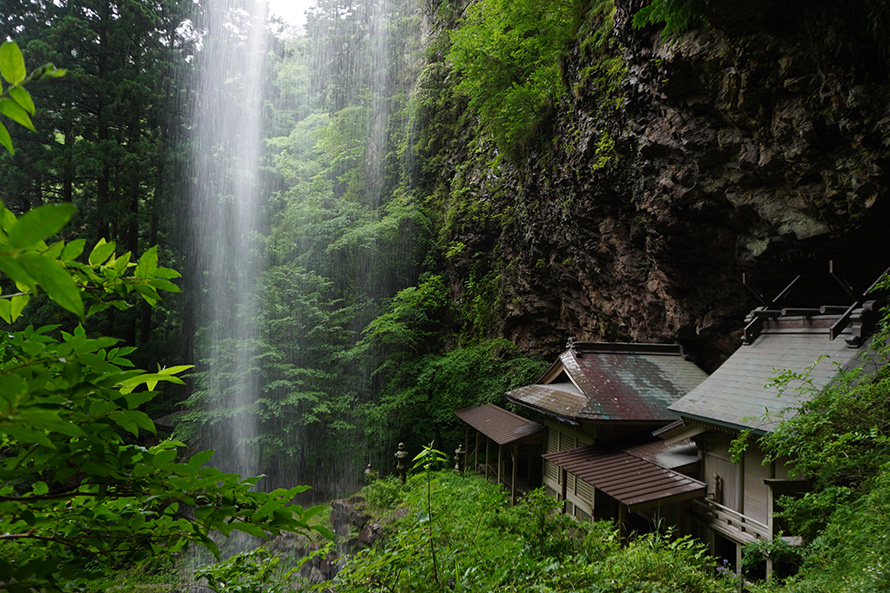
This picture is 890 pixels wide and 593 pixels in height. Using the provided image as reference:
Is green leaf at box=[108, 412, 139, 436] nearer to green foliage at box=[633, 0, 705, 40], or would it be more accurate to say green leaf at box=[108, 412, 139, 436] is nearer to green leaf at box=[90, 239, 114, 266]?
Answer: green leaf at box=[90, 239, 114, 266]

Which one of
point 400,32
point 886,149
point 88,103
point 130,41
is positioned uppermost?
point 400,32

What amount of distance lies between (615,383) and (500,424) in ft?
10.2

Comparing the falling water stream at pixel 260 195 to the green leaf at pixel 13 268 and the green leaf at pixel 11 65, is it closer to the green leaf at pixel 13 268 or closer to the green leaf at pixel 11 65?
the green leaf at pixel 11 65

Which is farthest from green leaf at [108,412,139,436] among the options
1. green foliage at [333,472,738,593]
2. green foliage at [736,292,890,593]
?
green foliage at [736,292,890,593]

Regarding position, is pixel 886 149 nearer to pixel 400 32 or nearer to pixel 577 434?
pixel 577 434

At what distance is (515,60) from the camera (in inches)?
458

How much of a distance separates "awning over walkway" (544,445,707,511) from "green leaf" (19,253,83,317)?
21.4ft

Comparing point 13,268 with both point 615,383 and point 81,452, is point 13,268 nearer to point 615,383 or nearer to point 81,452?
point 81,452

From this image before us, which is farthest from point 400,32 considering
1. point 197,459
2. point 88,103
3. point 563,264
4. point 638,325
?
point 197,459

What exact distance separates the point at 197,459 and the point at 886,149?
7055 millimetres

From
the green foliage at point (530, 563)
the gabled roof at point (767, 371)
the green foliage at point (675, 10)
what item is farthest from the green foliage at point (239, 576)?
the green foliage at point (675, 10)

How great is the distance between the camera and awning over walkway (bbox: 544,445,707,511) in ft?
19.4

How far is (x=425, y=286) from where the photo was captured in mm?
15602

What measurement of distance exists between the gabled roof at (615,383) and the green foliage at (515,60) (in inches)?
251
